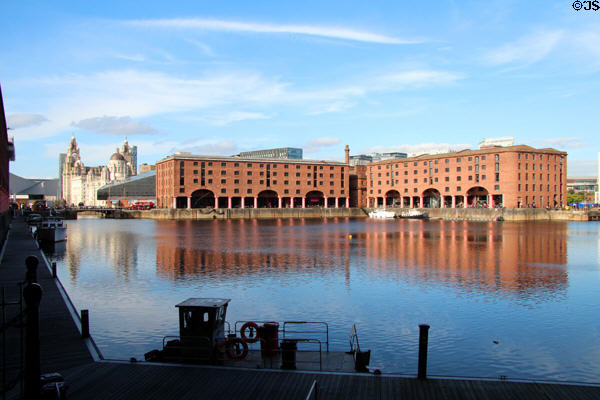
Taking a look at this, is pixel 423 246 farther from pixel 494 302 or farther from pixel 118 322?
pixel 118 322

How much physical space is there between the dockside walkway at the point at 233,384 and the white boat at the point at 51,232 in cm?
5394

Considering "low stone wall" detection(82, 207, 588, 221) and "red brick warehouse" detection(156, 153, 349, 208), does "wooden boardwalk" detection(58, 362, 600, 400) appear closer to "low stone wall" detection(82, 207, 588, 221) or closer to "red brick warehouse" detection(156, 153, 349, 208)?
"low stone wall" detection(82, 207, 588, 221)

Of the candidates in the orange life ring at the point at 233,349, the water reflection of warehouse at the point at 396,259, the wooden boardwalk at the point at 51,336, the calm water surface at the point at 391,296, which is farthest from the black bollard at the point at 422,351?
the water reflection of warehouse at the point at 396,259

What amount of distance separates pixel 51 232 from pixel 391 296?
5301 cm

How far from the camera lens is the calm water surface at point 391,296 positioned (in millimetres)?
20516

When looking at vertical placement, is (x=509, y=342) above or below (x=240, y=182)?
below

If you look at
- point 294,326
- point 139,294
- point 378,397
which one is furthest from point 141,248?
point 378,397

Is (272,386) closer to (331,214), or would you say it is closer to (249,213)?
(249,213)

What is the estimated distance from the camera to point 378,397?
42.7 feet

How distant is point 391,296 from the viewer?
31.5 metres

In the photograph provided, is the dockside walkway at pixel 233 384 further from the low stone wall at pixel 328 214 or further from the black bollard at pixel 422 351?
the low stone wall at pixel 328 214

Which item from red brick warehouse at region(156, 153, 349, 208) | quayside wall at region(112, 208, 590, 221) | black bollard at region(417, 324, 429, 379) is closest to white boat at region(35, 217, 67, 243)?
black bollard at region(417, 324, 429, 379)

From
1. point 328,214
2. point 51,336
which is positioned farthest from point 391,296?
point 328,214

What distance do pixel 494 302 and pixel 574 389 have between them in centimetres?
1684
